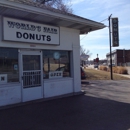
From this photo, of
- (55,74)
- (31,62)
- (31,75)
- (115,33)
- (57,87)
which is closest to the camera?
(31,75)

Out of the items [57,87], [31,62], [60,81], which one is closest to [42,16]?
[31,62]

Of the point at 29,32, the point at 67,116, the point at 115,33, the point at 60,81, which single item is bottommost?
the point at 67,116

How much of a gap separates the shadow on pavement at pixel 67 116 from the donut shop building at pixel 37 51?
3.11ft

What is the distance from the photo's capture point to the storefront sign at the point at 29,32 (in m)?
8.46

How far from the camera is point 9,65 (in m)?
8.67

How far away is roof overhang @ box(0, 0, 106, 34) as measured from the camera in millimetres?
7821

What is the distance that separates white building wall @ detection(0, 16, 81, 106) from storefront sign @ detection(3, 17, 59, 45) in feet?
0.82

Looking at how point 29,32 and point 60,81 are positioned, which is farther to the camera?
point 60,81

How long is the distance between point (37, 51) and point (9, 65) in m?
1.71

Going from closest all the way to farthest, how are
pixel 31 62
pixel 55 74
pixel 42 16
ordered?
pixel 42 16
pixel 31 62
pixel 55 74

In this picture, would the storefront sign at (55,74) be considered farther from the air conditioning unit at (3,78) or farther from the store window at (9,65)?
the air conditioning unit at (3,78)

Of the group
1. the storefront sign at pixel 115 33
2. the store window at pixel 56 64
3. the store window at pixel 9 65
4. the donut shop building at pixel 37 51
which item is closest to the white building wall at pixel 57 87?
the donut shop building at pixel 37 51

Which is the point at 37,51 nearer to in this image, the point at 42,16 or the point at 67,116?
the point at 42,16

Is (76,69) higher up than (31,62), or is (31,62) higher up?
(31,62)
